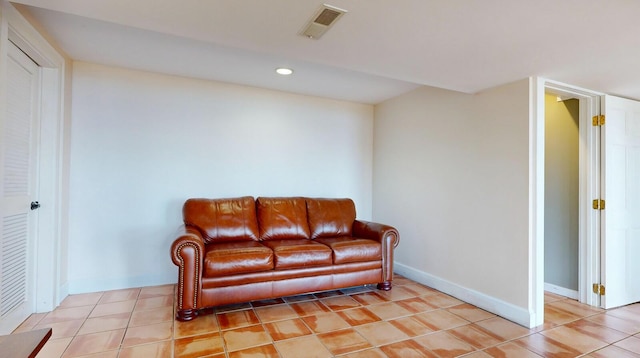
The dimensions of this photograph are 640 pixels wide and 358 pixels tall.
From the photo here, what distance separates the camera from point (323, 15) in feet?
5.69

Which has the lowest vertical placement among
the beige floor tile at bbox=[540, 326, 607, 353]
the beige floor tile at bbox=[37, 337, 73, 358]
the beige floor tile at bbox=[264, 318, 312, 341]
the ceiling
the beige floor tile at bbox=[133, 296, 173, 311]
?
the beige floor tile at bbox=[540, 326, 607, 353]

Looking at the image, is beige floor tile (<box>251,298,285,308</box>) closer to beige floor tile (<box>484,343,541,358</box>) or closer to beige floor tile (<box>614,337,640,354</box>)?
beige floor tile (<box>484,343,541,358</box>)

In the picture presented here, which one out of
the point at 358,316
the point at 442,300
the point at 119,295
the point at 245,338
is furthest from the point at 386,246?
the point at 119,295

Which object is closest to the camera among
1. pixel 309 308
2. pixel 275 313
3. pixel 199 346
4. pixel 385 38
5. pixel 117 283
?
pixel 385 38

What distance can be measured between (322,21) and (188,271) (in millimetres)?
2007

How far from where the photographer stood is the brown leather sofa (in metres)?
2.52

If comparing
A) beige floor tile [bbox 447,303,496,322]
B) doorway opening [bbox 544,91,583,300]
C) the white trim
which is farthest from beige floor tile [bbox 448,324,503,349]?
doorway opening [bbox 544,91,583,300]

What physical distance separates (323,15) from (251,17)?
402mm

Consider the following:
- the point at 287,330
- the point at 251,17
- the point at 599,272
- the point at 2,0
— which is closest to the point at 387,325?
the point at 287,330

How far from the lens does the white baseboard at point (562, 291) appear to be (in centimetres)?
318

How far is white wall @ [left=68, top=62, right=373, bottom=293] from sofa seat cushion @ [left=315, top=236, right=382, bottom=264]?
3.62 feet

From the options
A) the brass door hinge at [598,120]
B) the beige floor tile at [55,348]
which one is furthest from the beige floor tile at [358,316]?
the brass door hinge at [598,120]

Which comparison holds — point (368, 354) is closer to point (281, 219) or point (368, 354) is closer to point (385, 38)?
point (281, 219)

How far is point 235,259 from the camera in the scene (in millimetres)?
2615
